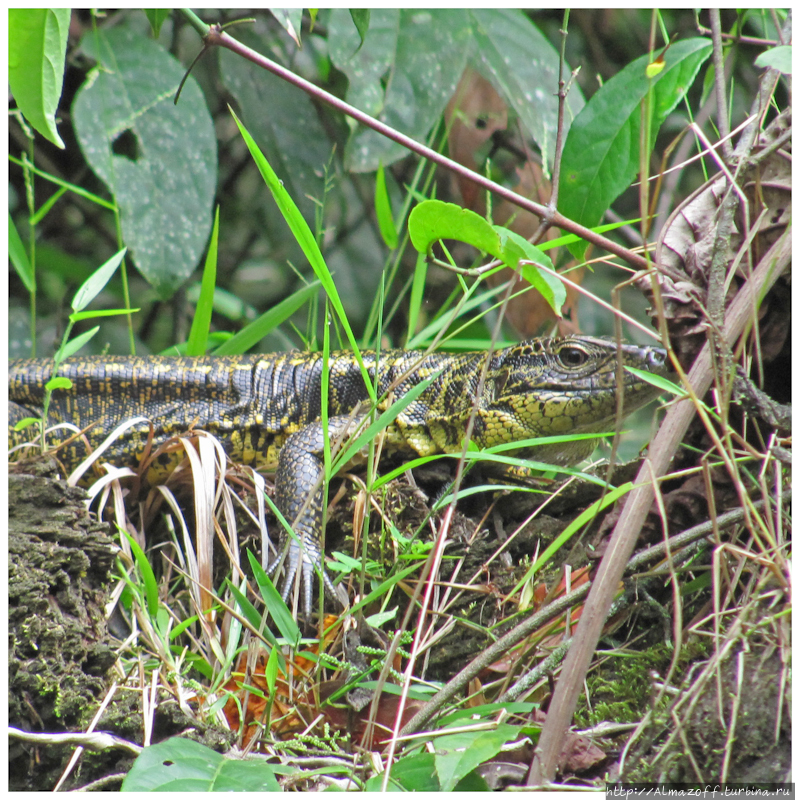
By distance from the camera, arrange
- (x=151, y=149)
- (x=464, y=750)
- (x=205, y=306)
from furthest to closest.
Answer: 1. (x=151, y=149)
2. (x=205, y=306)
3. (x=464, y=750)

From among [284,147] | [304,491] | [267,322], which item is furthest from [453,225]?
[284,147]

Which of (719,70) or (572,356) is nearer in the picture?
(719,70)

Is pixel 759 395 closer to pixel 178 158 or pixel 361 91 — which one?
pixel 361 91

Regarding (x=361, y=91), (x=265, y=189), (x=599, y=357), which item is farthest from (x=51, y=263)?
(x=599, y=357)

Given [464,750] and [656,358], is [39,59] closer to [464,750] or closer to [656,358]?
[464,750]

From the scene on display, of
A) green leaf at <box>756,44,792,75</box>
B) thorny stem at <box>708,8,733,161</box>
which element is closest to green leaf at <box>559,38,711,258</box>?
thorny stem at <box>708,8,733,161</box>

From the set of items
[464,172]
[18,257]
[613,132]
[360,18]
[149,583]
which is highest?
[360,18]

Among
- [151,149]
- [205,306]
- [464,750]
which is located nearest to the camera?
[464,750]
